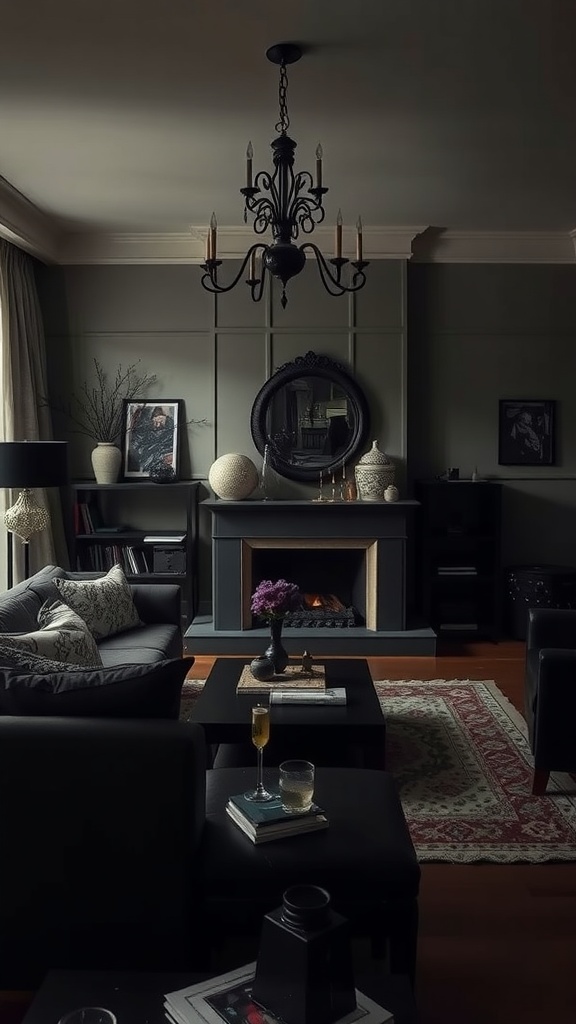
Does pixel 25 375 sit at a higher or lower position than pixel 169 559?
higher

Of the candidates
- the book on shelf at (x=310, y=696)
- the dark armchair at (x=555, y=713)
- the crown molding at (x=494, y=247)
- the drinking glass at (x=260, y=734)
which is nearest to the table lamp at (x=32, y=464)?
the book on shelf at (x=310, y=696)

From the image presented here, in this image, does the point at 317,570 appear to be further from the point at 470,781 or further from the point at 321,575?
the point at 470,781

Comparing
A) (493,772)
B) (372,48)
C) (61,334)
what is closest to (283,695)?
(493,772)

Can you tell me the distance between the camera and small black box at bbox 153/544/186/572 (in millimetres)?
5996

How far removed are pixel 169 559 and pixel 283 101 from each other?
128 inches

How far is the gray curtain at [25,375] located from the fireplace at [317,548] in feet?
3.79

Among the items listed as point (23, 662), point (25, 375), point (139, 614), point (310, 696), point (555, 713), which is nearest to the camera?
point (23, 662)

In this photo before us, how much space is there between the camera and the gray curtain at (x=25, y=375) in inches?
220

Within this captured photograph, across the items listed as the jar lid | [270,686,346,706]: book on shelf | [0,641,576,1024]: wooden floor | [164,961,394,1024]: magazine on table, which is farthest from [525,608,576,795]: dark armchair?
the jar lid

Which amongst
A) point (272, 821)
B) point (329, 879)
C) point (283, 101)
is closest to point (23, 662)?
point (272, 821)

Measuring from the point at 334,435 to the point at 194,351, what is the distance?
1.19 m

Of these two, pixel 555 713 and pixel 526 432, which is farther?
pixel 526 432

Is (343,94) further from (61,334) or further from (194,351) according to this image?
(61,334)

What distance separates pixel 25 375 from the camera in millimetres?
5844
